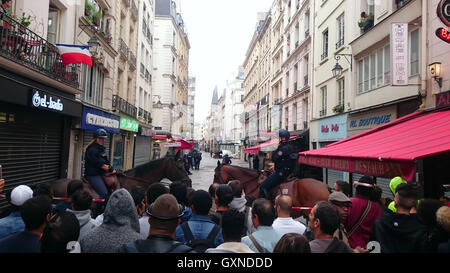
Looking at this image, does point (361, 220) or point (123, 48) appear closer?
point (361, 220)

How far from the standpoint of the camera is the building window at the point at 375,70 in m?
11.5

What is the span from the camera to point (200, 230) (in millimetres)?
3109

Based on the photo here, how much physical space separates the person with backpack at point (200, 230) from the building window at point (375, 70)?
33.7ft

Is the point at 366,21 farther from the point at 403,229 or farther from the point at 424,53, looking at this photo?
the point at 403,229

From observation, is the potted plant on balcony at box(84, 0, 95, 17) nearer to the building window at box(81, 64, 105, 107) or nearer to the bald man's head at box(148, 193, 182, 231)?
→ the building window at box(81, 64, 105, 107)

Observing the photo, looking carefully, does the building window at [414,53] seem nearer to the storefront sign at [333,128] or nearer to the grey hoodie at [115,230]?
the storefront sign at [333,128]

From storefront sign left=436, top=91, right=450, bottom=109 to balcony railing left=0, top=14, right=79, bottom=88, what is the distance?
33.6 feet

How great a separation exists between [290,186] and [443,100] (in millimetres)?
4935

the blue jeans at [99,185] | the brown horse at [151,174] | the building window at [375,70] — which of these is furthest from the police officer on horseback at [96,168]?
the building window at [375,70]

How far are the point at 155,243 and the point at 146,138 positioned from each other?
26610 mm

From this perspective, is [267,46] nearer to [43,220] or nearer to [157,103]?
[157,103]

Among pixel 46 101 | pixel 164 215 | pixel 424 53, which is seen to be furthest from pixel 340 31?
pixel 164 215

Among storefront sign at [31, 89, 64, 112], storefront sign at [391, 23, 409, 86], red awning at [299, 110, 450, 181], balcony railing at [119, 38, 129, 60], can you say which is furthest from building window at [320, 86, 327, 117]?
storefront sign at [31, 89, 64, 112]
